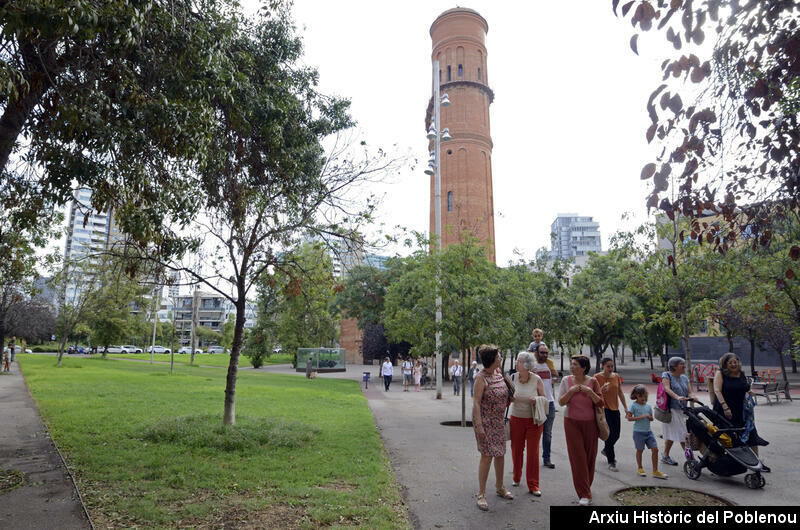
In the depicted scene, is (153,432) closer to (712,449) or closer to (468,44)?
(712,449)

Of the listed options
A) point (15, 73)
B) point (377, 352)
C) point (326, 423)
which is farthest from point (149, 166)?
point (377, 352)

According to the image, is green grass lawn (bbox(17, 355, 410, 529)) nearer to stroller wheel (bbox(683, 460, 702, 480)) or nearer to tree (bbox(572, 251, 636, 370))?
stroller wheel (bbox(683, 460, 702, 480))

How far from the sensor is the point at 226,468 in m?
7.06

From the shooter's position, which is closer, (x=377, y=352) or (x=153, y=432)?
(x=153, y=432)

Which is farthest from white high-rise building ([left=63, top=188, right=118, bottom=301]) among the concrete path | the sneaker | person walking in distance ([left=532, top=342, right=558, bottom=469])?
the sneaker

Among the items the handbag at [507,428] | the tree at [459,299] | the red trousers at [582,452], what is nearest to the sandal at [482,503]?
the handbag at [507,428]

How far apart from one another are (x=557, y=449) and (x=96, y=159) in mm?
8595

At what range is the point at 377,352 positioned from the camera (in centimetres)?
4597

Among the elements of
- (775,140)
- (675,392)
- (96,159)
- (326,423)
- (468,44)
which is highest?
(468,44)

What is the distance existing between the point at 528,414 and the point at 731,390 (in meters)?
3.27

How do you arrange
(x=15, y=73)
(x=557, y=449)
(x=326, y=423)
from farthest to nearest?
(x=326, y=423), (x=557, y=449), (x=15, y=73)

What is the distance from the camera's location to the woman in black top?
7004mm

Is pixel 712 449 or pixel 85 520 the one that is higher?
pixel 712 449

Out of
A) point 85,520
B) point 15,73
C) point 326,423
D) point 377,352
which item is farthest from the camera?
point 377,352
